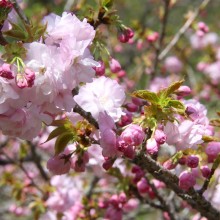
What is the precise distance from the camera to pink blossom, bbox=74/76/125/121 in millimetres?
1774

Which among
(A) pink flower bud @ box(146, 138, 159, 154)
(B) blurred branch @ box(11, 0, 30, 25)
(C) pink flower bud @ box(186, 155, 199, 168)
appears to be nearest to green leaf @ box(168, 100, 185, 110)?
(A) pink flower bud @ box(146, 138, 159, 154)

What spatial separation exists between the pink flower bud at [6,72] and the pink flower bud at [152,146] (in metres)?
0.52

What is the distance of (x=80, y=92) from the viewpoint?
181 centimetres

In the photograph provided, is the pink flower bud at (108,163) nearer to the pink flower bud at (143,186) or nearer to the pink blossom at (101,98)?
the pink blossom at (101,98)

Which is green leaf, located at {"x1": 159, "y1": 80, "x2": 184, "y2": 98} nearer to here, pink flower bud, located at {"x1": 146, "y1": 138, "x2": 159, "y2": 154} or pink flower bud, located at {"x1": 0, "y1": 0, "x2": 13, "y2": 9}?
pink flower bud, located at {"x1": 146, "y1": 138, "x2": 159, "y2": 154}

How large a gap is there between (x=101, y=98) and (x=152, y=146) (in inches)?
11.9

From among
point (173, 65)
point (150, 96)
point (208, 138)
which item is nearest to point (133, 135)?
point (150, 96)

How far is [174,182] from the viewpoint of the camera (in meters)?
1.96

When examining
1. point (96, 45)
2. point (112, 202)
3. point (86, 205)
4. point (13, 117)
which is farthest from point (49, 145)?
point (13, 117)

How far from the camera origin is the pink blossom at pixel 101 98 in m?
1.77

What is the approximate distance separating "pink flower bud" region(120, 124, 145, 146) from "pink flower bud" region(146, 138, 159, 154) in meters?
0.03

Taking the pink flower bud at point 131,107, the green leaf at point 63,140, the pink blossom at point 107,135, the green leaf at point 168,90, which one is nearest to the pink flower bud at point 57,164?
the green leaf at point 63,140

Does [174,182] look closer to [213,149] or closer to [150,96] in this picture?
[213,149]

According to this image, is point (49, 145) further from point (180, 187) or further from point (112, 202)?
point (180, 187)
